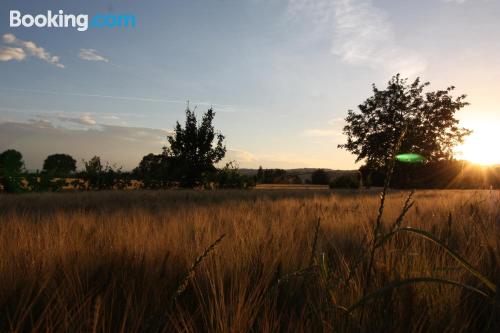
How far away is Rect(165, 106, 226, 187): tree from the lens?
81.1 feet

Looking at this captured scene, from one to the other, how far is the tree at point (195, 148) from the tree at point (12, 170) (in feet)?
43.2

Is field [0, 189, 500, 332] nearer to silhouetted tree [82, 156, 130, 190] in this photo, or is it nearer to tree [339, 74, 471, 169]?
silhouetted tree [82, 156, 130, 190]

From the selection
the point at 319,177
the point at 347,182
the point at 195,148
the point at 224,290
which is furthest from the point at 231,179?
the point at 319,177

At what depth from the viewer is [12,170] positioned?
1087 cm

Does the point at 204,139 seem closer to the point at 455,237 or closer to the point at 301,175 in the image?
the point at 455,237

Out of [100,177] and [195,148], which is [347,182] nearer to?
[195,148]

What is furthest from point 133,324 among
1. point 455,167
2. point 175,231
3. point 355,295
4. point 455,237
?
point 455,167

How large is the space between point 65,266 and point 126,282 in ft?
0.86

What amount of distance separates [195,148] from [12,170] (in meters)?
15.4


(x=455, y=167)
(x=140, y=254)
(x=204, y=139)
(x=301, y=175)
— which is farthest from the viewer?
(x=301, y=175)

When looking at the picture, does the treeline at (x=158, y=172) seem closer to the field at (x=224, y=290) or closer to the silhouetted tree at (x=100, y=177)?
the silhouetted tree at (x=100, y=177)

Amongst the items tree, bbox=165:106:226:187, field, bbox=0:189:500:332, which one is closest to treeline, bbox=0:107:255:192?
tree, bbox=165:106:226:187

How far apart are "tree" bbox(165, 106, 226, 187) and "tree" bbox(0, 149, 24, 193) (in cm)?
1317

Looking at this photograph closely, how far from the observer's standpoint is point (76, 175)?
14.3m
